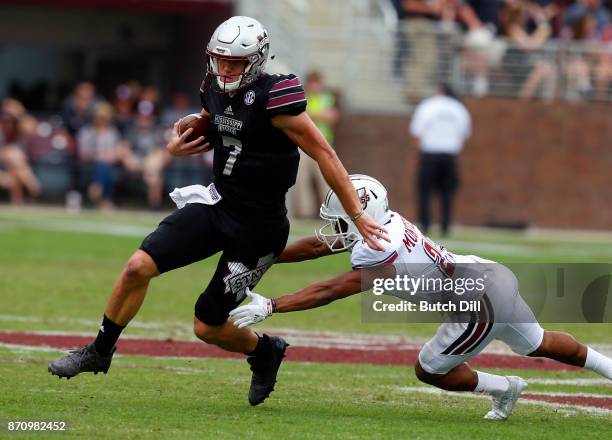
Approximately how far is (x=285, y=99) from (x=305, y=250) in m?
0.87

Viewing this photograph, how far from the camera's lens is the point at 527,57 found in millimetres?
19953

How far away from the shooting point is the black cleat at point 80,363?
253 inches

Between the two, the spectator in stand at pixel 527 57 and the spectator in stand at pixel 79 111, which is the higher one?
the spectator in stand at pixel 527 57

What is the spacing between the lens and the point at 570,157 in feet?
66.4

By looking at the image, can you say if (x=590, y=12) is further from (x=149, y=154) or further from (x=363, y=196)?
(x=363, y=196)

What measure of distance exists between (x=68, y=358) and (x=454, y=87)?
14202 millimetres

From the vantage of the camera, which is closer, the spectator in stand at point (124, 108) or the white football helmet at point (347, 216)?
the white football helmet at point (347, 216)

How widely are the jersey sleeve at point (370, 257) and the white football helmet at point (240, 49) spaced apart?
3.28 ft

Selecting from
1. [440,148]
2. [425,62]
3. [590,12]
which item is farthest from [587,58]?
[440,148]

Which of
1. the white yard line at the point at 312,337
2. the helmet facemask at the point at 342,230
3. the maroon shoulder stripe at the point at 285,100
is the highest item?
the maroon shoulder stripe at the point at 285,100

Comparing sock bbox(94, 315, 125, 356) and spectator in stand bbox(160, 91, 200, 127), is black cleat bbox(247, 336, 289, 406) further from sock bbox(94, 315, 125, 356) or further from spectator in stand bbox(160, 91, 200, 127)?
spectator in stand bbox(160, 91, 200, 127)

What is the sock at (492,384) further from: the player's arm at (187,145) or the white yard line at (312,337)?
the white yard line at (312,337)

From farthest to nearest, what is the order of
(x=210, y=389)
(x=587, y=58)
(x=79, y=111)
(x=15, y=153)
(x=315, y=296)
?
(x=79, y=111)
(x=587, y=58)
(x=15, y=153)
(x=210, y=389)
(x=315, y=296)

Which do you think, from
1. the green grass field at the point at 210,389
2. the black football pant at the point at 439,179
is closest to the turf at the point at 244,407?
the green grass field at the point at 210,389
